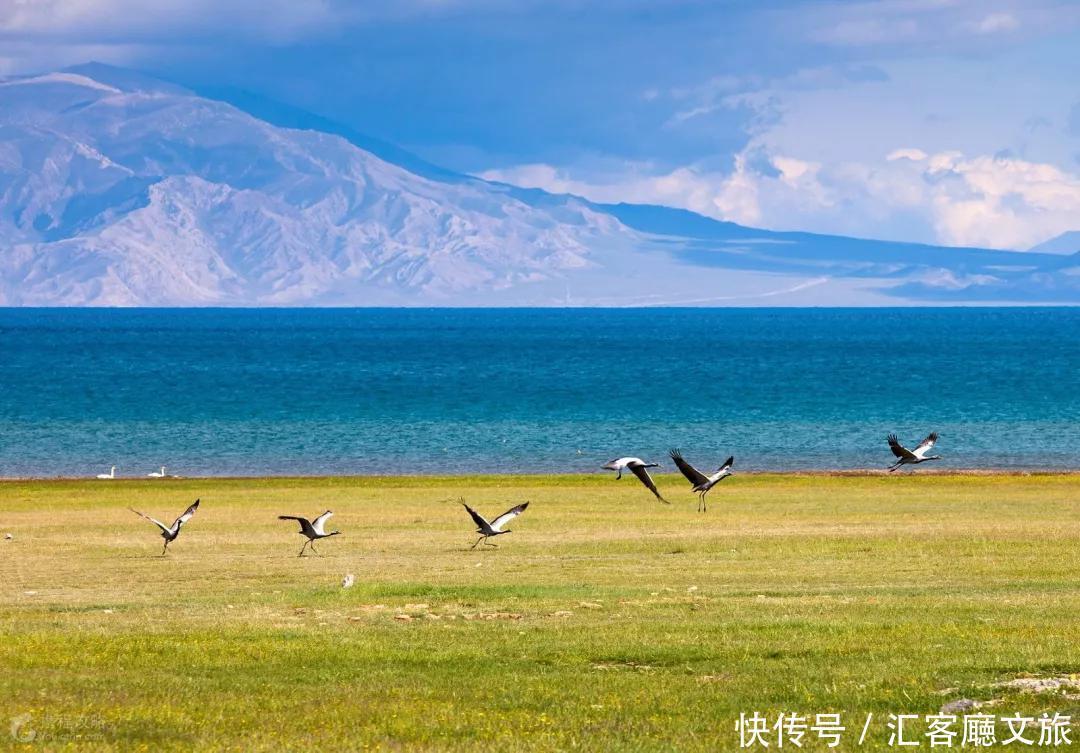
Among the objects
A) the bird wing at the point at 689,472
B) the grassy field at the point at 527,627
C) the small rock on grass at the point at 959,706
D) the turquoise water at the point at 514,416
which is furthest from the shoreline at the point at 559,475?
the small rock on grass at the point at 959,706

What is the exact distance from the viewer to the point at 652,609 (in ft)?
76.9

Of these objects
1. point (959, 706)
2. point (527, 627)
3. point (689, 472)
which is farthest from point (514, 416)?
point (959, 706)

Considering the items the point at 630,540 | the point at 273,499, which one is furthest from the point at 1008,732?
the point at 273,499

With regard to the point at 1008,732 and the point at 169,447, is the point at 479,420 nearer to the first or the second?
the point at 169,447

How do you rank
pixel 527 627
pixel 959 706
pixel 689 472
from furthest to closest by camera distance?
pixel 689 472 < pixel 527 627 < pixel 959 706

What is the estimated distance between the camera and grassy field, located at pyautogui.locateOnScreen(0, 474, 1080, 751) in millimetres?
15047

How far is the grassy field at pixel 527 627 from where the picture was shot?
49.4 feet

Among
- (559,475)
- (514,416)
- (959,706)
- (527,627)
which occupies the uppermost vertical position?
(514,416)

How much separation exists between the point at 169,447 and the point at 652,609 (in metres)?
61.7

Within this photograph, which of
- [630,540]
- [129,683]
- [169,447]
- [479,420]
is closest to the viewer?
[129,683]

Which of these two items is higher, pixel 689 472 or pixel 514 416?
pixel 689 472

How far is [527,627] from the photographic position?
21.5 m

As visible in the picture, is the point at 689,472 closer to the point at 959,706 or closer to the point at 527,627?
the point at 527,627

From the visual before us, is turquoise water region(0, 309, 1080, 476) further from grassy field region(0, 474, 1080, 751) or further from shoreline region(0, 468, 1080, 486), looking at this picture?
grassy field region(0, 474, 1080, 751)
